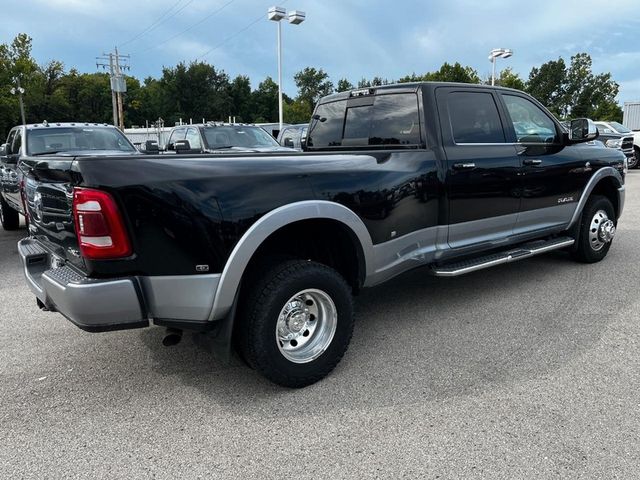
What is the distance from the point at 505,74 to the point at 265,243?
61.9 m

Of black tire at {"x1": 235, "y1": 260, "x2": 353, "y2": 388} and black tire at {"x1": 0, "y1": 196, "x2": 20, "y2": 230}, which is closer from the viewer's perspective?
black tire at {"x1": 235, "y1": 260, "x2": 353, "y2": 388}

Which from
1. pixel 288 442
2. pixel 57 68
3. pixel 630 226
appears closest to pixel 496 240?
pixel 288 442

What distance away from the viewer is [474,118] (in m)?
4.52

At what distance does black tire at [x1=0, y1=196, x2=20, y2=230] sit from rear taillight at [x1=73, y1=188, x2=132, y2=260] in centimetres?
763

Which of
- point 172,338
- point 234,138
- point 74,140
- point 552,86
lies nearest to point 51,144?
point 74,140

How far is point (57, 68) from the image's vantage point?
7462 centimetres

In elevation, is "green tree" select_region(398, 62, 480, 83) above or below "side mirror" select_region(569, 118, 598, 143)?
above

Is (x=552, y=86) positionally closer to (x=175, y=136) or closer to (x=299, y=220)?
(x=175, y=136)

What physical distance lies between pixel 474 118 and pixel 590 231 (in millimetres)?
2306

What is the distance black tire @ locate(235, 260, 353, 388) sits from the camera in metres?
2.94

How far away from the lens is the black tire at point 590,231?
5703 mm

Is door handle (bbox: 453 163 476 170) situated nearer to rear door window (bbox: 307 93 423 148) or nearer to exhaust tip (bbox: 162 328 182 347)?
rear door window (bbox: 307 93 423 148)

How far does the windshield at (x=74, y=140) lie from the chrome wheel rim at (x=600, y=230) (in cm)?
697

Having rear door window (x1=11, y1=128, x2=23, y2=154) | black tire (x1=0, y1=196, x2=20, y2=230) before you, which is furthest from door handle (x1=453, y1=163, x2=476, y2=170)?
black tire (x1=0, y1=196, x2=20, y2=230)
